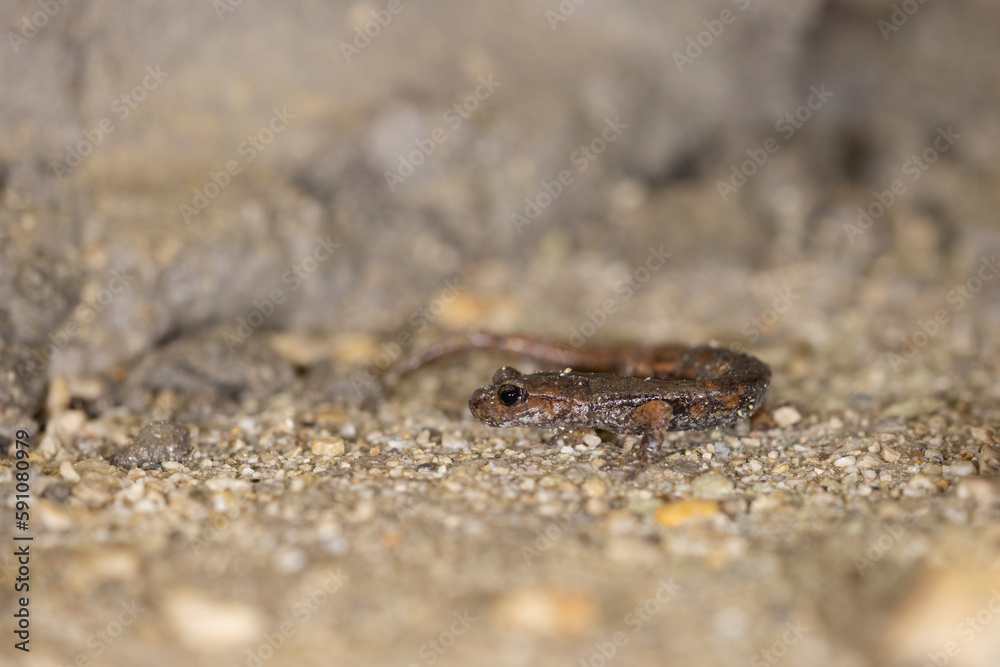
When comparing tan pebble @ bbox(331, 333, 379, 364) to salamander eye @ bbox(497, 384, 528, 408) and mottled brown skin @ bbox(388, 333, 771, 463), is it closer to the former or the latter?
mottled brown skin @ bbox(388, 333, 771, 463)

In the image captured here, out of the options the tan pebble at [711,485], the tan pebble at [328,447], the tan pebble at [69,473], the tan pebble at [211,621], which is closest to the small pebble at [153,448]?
the tan pebble at [69,473]

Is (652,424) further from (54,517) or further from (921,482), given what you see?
(54,517)

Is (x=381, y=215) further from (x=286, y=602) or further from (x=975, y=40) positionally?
(x=975, y=40)

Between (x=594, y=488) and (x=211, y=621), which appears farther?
(x=594, y=488)

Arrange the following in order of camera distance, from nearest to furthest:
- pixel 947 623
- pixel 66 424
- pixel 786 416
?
pixel 947 623, pixel 66 424, pixel 786 416

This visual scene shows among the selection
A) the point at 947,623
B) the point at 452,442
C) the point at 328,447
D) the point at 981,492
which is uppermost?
the point at 981,492

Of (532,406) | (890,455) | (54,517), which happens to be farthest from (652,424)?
(54,517)

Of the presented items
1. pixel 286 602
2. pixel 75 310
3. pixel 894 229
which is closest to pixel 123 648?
pixel 286 602

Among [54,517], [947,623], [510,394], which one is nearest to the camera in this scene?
[947,623]
